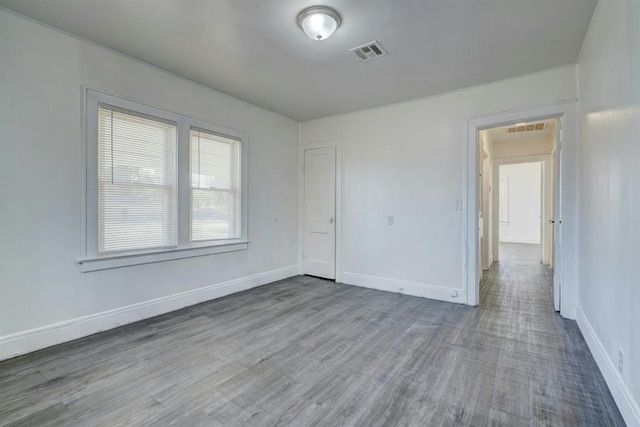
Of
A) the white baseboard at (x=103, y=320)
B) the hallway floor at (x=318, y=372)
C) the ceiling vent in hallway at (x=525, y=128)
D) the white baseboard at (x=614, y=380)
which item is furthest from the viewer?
the ceiling vent in hallway at (x=525, y=128)

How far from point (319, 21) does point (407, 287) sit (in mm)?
3435

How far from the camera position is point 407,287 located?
165 inches

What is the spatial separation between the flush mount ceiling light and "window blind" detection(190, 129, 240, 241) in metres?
2.06

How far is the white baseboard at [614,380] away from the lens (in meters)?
1.57

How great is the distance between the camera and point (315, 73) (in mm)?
3365

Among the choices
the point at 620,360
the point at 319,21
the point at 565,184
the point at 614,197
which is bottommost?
the point at 620,360

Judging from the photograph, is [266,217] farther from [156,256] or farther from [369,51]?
[369,51]

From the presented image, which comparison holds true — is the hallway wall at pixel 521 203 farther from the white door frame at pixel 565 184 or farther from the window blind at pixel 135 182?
the window blind at pixel 135 182

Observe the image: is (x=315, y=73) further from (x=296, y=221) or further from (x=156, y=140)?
(x=296, y=221)

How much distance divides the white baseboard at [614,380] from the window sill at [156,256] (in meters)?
3.91

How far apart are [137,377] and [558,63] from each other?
4.88 meters

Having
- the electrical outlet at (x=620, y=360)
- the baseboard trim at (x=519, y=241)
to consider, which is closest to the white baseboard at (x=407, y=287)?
the electrical outlet at (x=620, y=360)

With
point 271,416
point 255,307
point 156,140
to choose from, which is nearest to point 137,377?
point 271,416

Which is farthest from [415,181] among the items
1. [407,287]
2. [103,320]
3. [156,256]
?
[103,320]
